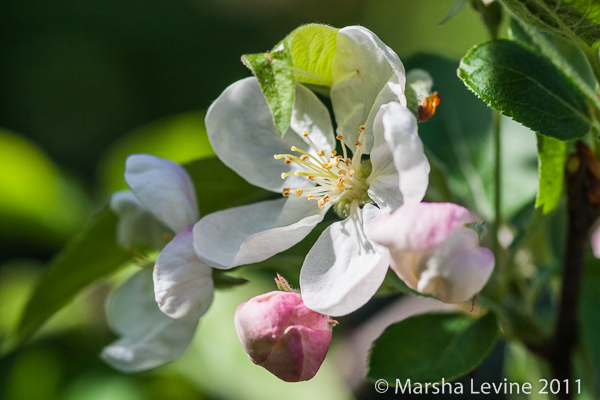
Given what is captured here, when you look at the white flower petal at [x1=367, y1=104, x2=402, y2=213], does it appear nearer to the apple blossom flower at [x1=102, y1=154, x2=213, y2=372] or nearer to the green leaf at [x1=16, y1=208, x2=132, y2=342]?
the apple blossom flower at [x1=102, y1=154, x2=213, y2=372]

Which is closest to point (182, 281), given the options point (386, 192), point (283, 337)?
point (283, 337)

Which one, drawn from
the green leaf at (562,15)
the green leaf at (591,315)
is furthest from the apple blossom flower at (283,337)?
the green leaf at (591,315)

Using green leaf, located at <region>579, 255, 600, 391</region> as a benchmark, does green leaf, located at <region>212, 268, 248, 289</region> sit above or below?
above

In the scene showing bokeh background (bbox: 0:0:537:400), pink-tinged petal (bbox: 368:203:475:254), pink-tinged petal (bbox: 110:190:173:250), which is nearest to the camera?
pink-tinged petal (bbox: 368:203:475:254)

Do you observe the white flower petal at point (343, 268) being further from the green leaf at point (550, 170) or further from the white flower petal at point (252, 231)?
the green leaf at point (550, 170)

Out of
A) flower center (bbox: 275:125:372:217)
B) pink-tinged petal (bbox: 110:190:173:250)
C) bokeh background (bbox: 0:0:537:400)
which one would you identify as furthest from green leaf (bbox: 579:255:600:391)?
pink-tinged petal (bbox: 110:190:173:250)

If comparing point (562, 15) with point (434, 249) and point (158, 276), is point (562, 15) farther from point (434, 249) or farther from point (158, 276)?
point (158, 276)

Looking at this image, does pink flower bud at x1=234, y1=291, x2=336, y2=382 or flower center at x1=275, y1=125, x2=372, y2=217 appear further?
flower center at x1=275, y1=125, x2=372, y2=217
